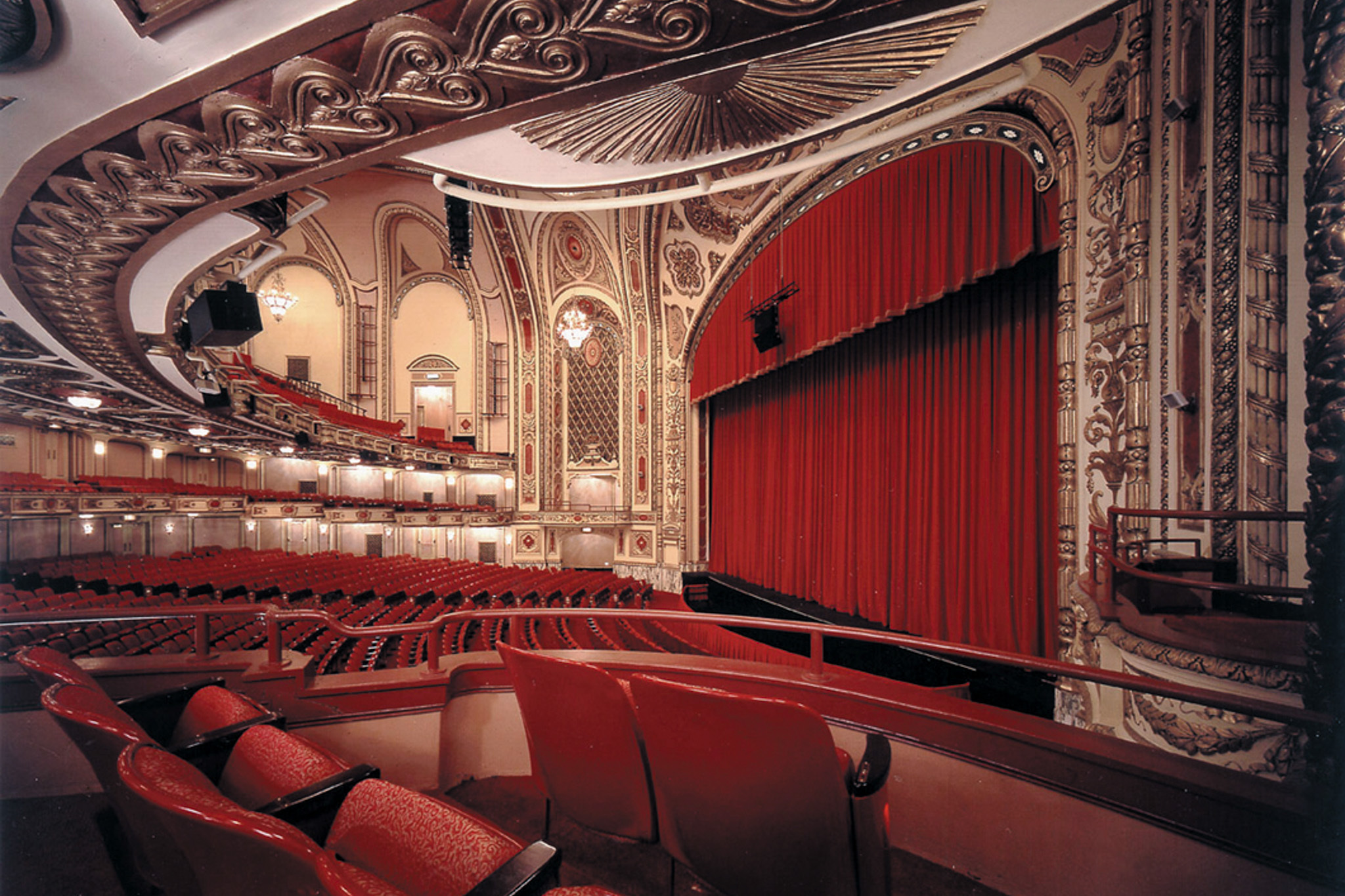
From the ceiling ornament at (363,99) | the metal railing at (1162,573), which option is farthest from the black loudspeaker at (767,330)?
the ceiling ornament at (363,99)

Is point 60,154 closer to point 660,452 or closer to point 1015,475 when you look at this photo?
point 1015,475

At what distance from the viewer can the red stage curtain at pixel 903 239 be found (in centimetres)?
402

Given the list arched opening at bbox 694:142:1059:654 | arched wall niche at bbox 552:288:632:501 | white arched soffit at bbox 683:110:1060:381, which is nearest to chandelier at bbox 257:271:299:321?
arched wall niche at bbox 552:288:632:501

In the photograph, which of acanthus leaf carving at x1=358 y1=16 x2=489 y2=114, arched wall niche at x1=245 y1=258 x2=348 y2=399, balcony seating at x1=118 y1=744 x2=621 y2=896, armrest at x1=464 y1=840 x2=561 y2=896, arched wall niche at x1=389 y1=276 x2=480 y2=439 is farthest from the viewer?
arched wall niche at x1=389 y1=276 x2=480 y2=439

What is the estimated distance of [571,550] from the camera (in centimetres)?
1370

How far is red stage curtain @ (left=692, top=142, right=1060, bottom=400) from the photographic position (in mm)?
4023

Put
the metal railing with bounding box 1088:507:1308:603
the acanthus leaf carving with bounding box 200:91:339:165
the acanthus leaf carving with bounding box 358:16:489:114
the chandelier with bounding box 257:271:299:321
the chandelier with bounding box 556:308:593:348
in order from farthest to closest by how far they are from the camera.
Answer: the chandelier with bounding box 257:271:299:321 < the chandelier with bounding box 556:308:593:348 < the metal railing with bounding box 1088:507:1308:603 < the acanthus leaf carving with bounding box 200:91:339:165 < the acanthus leaf carving with bounding box 358:16:489:114

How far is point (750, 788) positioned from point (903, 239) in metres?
4.99

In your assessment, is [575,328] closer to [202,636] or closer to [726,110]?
[726,110]

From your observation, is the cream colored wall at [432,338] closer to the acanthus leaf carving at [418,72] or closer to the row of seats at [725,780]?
the acanthus leaf carving at [418,72]

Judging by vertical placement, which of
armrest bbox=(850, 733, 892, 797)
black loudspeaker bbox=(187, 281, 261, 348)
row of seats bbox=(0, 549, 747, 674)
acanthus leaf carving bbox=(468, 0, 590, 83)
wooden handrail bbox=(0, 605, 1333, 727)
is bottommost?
row of seats bbox=(0, 549, 747, 674)

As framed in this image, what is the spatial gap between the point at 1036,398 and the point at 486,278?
527 inches

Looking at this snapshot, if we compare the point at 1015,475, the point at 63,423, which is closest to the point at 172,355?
the point at 1015,475

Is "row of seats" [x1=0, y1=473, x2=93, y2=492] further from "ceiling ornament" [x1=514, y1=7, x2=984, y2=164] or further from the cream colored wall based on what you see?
"ceiling ornament" [x1=514, y1=7, x2=984, y2=164]
